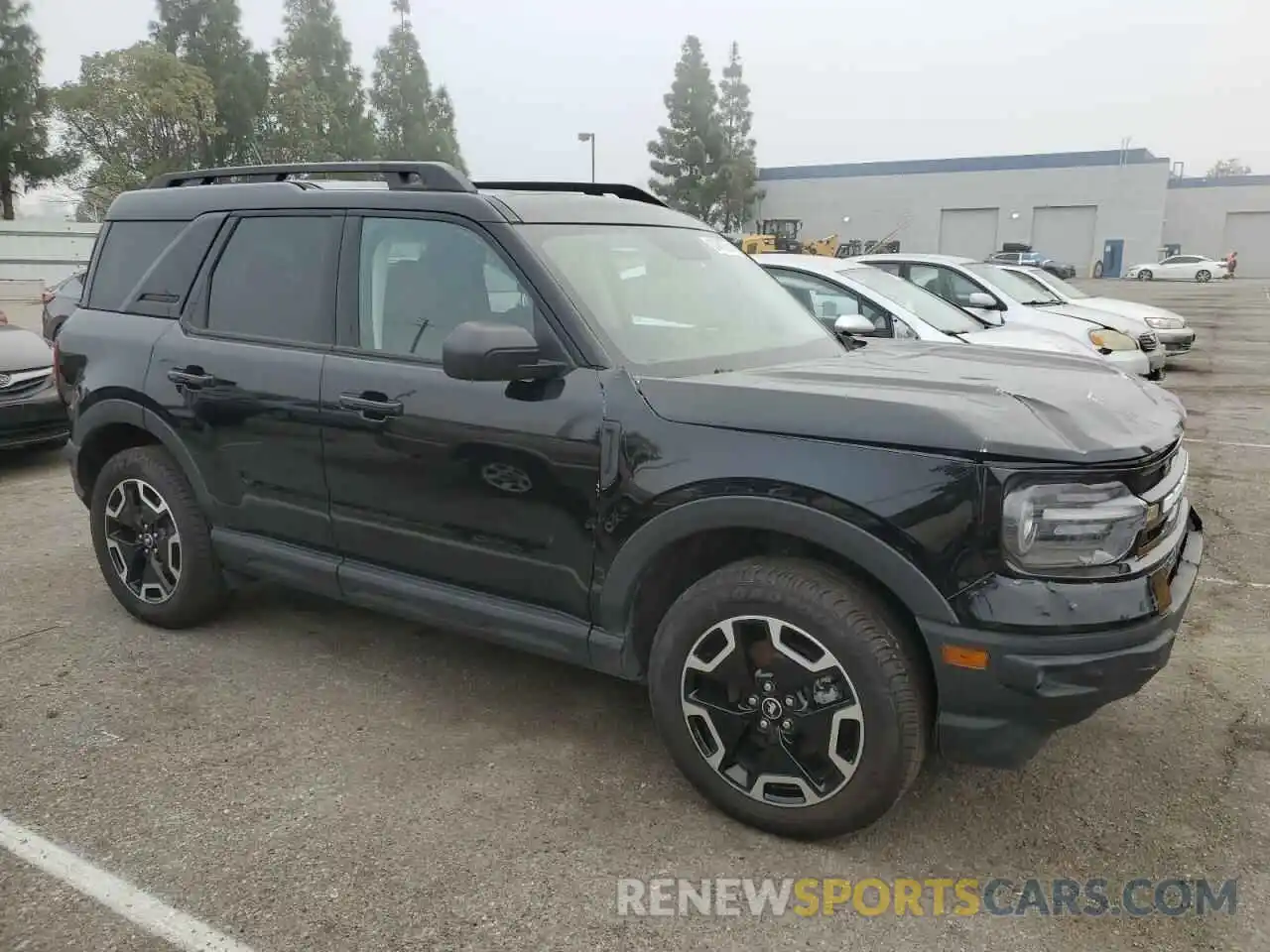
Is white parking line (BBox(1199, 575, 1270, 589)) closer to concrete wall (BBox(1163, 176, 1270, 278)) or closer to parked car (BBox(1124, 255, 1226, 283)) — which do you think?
parked car (BBox(1124, 255, 1226, 283))

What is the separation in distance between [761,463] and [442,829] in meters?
1.41

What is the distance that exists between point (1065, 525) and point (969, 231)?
Answer: 62.8m

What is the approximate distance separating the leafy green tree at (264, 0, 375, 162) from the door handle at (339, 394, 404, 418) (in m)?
48.6

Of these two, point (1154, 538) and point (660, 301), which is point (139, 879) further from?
point (1154, 538)

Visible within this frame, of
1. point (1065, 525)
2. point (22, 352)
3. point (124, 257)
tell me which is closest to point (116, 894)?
point (1065, 525)

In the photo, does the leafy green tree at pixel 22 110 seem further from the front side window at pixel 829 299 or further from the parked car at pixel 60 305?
the front side window at pixel 829 299

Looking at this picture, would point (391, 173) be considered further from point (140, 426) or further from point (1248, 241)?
point (1248, 241)

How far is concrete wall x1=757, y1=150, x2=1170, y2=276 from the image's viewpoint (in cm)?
5531

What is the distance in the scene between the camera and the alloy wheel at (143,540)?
4.06 m

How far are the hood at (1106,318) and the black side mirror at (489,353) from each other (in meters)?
8.70

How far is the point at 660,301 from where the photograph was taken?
331cm

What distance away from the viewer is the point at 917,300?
7.88 metres

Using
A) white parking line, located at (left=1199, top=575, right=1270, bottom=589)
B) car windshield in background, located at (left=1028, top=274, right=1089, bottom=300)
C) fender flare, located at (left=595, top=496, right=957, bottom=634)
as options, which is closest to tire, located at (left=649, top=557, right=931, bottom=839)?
fender flare, located at (left=595, top=496, right=957, bottom=634)

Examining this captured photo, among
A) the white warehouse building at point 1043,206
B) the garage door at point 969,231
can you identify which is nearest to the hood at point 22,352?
the white warehouse building at point 1043,206
